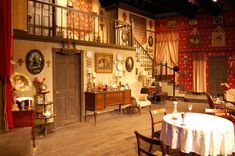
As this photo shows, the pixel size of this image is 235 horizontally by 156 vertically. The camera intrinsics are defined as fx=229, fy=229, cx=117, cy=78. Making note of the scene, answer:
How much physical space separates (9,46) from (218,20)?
10585mm

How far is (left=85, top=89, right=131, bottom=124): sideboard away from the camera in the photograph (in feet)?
21.7

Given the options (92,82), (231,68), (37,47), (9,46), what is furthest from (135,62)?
(9,46)

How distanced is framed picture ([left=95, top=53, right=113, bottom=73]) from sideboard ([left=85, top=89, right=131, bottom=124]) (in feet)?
2.78

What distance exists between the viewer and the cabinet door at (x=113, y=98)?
22.9ft

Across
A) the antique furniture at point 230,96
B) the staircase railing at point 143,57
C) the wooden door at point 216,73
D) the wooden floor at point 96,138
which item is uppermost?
the staircase railing at point 143,57

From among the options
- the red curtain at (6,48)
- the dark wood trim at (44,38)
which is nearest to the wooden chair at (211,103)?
the dark wood trim at (44,38)

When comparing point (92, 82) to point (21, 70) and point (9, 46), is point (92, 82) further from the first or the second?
point (9, 46)

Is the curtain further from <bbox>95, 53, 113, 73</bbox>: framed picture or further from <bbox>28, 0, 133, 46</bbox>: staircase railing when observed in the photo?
<bbox>95, 53, 113, 73</bbox>: framed picture

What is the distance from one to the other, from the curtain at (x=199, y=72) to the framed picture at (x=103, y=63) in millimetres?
5945

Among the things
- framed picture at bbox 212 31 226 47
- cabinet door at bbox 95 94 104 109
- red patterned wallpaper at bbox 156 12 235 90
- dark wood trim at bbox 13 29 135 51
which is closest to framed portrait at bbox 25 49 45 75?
dark wood trim at bbox 13 29 135 51

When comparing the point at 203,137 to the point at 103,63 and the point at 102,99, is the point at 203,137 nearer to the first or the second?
the point at 102,99

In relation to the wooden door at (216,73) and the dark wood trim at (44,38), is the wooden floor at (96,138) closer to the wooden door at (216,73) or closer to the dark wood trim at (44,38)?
the dark wood trim at (44,38)

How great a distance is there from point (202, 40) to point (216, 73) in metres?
1.85

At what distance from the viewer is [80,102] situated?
6.80 m
